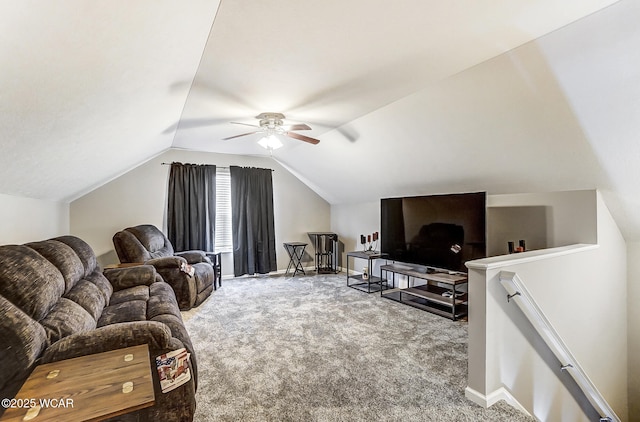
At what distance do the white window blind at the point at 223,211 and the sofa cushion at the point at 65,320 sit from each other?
140 inches

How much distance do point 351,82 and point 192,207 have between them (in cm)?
374

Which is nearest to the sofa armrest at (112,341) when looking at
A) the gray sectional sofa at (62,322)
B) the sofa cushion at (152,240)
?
the gray sectional sofa at (62,322)

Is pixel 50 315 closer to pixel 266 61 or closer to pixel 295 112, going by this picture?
pixel 266 61

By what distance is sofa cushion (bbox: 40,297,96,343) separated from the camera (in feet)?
5.37

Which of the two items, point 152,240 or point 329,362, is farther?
point 152,240

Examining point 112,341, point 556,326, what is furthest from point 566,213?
point 112,341

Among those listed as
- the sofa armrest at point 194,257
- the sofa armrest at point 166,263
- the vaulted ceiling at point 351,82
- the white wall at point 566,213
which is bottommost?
the sofa armrest at point 194,257

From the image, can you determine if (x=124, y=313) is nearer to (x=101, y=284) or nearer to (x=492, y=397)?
(x=101, y=284)

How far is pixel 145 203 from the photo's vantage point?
16.3ft

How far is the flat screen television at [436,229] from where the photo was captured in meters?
3.55

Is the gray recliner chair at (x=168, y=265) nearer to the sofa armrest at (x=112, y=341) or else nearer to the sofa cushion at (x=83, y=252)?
the sofa cushion at (x=83, y=252)

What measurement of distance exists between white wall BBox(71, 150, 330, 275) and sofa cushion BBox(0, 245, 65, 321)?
10.5 ft

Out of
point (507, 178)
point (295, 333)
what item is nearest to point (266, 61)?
point (295, 333)

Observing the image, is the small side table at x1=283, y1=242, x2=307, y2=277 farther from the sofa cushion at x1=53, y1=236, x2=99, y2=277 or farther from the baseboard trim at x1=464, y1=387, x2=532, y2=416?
the baseboard trim at x1=464, y1=387, x2=532, y2=416
